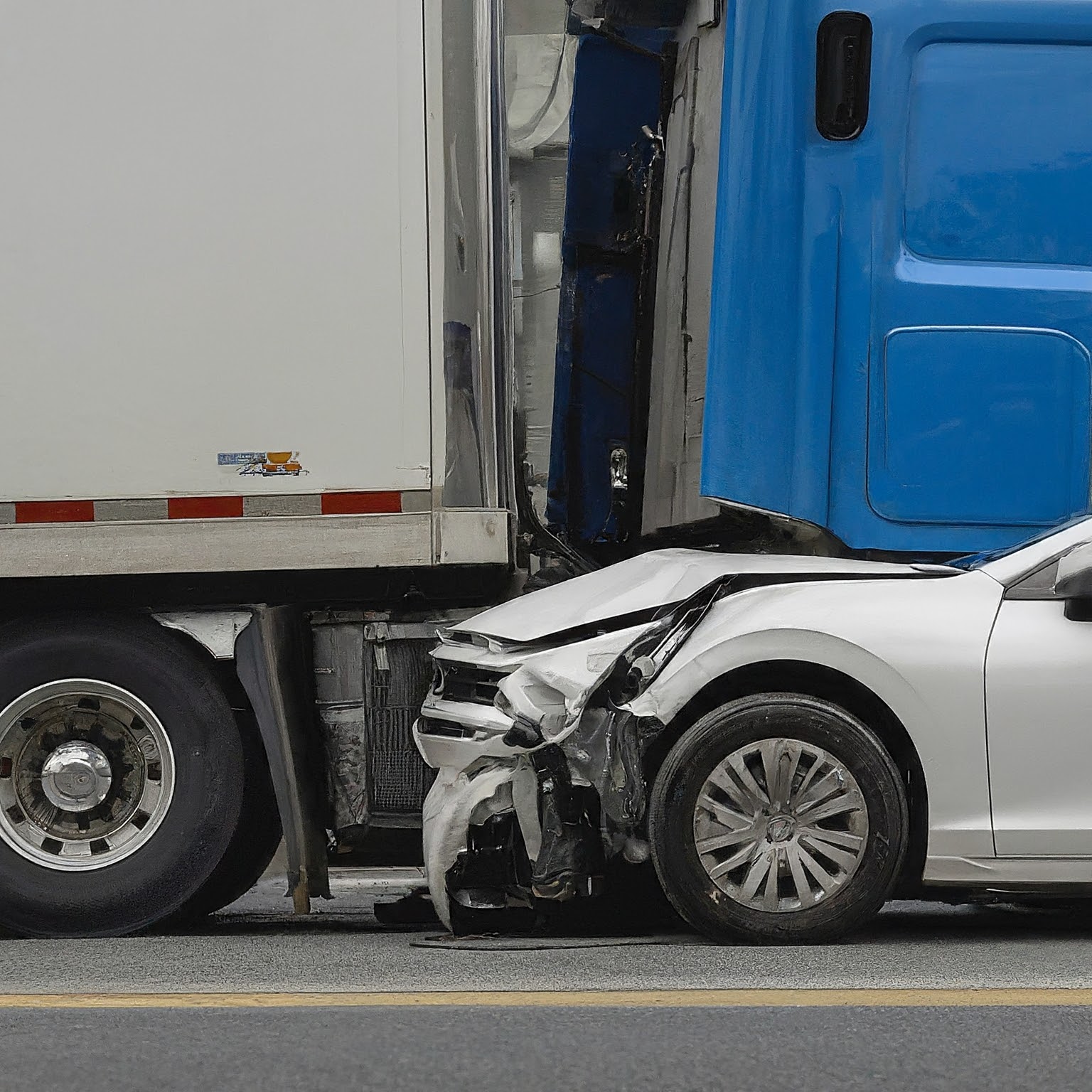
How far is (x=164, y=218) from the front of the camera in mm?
5336

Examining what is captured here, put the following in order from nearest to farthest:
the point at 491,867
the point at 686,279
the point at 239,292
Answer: the point at 491,867
the point at 239,292
the point at 686,279

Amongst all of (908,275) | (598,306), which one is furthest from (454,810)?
(598,306)

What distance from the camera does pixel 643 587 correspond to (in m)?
5.22

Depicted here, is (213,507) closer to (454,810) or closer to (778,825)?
(454,810)

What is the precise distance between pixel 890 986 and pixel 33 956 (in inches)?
98.9

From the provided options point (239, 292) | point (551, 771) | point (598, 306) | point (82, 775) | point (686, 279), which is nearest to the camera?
point (551, 771)

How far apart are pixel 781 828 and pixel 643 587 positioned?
84 cm

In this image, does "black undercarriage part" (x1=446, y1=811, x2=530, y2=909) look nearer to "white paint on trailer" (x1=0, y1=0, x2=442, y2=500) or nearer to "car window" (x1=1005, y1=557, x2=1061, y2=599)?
"white paint on trailer" (x1=0, y1=0, x2=442, y2=500)

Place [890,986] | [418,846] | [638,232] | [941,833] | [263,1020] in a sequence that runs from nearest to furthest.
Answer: [263,1020], [890,986], [941,833], [418,846], [638,232]

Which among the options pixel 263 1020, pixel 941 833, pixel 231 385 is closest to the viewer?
pixel 263 1020

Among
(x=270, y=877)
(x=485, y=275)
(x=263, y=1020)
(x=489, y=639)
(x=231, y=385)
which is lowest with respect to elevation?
(x=270, y=877)

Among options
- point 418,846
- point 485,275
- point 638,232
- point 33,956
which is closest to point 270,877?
point 418,846

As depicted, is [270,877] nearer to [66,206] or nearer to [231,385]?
[231,385]

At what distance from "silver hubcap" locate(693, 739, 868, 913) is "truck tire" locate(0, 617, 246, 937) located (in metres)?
1.60
